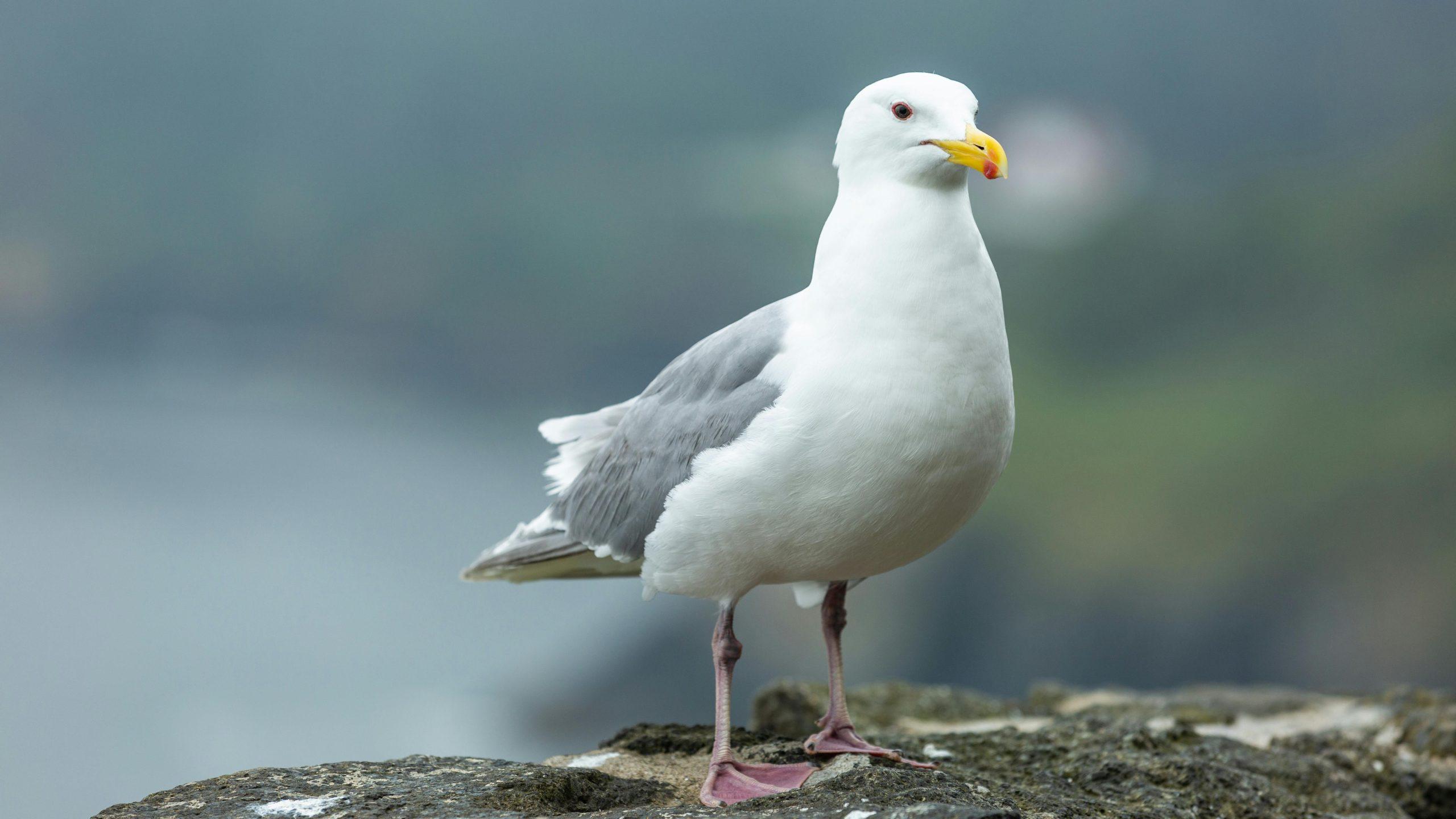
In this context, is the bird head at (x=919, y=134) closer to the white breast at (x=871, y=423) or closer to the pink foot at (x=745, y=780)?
the white breast at (x=871, y=423)

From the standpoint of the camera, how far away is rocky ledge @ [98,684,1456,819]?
2951mm

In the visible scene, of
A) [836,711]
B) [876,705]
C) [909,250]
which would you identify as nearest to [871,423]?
[909,250]

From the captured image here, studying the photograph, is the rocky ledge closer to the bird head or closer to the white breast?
the white breast

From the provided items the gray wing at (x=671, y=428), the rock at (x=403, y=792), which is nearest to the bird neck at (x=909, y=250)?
the gray wing at (x=671, y=428)

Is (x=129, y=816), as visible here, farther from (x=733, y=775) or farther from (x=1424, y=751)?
(x=1424, y=751)

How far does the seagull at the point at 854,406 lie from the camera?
297 cm

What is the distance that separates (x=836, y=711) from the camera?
3715mm

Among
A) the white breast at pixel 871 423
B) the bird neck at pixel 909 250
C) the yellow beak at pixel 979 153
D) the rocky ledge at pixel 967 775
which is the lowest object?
the rocky ledge at pixel 967 775

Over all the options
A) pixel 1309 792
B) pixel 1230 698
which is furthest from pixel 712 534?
pixel 1230 698

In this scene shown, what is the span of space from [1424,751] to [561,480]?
3634 mm

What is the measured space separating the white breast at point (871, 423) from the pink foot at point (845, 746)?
70 cm

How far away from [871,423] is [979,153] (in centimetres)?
71

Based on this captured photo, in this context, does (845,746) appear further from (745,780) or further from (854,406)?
(854,406)

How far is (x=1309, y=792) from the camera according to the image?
4109 mm
